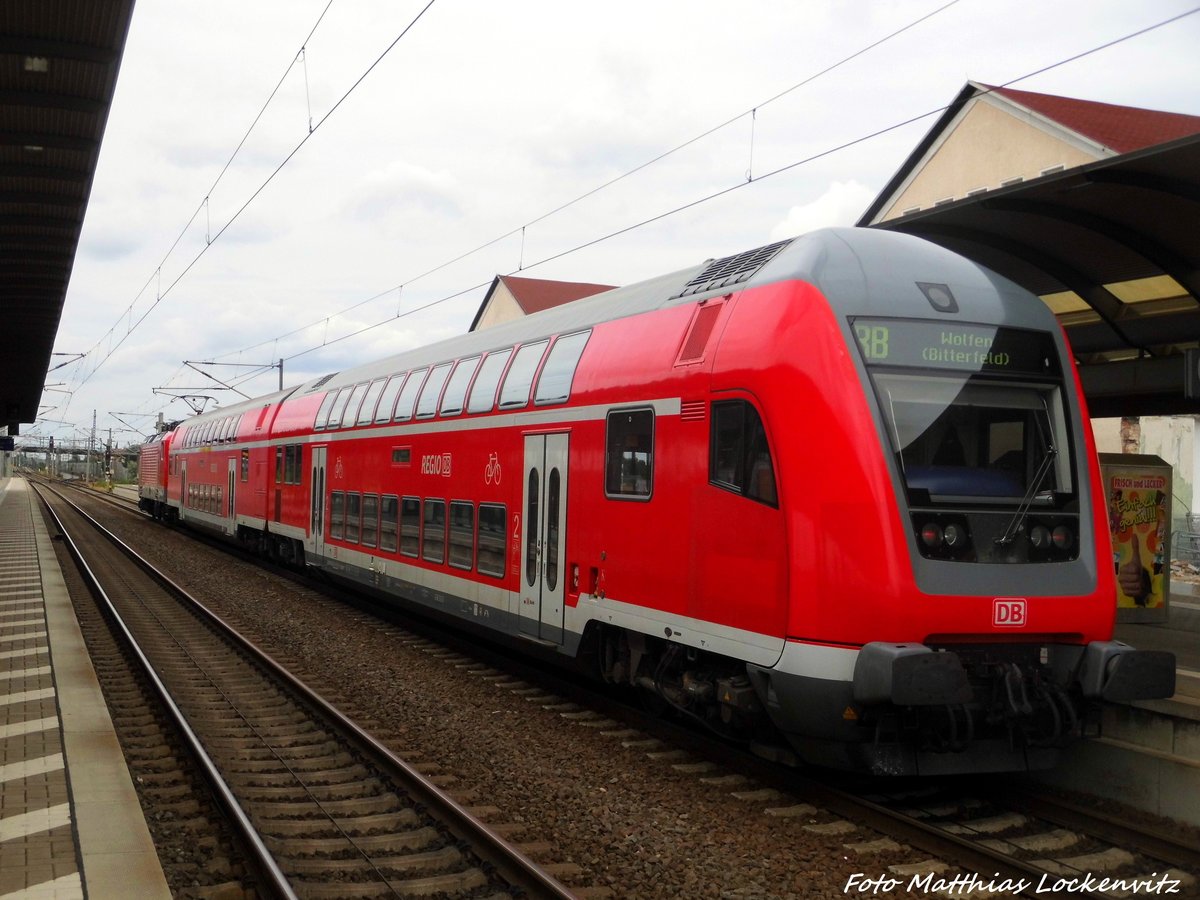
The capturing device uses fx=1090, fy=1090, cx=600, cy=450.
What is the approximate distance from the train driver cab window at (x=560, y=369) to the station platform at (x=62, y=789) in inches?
175

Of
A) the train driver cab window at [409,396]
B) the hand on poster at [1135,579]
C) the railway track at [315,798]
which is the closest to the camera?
the railway track at [315,798]

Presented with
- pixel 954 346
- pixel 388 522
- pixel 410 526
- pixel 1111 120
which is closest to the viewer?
pixel 954 346

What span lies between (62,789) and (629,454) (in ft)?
14.4

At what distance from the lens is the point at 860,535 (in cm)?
618

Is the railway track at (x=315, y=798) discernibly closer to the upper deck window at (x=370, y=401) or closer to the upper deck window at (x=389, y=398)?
the upper deck window at (x=389, y=398)

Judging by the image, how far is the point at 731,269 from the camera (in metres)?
8.09

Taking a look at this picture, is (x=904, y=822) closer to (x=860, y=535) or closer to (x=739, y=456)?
(x=860, y=535)

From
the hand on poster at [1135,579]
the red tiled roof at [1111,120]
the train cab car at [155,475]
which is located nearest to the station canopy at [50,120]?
the hand on poster at [1135,579]

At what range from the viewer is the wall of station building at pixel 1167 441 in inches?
1195

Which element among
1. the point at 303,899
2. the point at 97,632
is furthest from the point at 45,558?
the point at 303,899

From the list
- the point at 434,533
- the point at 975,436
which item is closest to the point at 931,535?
the point at 975,436

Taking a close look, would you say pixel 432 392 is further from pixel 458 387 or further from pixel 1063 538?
pixel 1063 538

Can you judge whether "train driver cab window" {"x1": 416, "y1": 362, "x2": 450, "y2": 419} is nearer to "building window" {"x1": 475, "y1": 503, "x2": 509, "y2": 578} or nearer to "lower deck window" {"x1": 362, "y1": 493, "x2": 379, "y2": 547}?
"lower deck window" {"x1": 362, "y1": 493, "x2": 379, "y2": 547}

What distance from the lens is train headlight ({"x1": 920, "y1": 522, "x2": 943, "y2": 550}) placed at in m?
6.34
